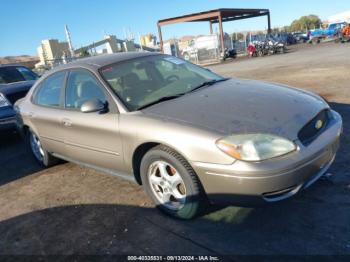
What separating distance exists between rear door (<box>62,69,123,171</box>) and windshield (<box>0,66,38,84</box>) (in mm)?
4888

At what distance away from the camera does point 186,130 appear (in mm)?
3230

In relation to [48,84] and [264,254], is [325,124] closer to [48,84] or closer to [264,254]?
[264,254]

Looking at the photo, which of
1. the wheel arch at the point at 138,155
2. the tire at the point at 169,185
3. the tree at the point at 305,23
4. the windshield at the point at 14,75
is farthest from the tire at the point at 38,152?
the tree at the point at 305,23

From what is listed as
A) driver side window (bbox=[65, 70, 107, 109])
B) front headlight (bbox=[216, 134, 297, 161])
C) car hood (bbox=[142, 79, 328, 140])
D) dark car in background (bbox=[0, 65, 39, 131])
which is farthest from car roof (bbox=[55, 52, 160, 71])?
dark car in background (bbox=[0, 65, 39, 131])

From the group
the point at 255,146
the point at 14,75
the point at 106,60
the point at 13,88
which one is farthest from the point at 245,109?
the point at 14,75

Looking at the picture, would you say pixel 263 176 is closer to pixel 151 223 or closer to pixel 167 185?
pixel 167 185

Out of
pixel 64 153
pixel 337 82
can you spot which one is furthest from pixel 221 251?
pixel 337 82

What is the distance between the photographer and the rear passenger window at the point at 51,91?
491 centimetres

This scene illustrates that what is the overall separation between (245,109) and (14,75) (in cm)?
731

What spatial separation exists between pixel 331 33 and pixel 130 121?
48643 mm

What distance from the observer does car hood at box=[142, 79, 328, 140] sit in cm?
315

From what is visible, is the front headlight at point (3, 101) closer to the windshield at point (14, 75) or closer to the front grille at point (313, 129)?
the windshield at point (14, 75)

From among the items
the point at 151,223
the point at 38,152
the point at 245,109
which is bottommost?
the point at 151,223

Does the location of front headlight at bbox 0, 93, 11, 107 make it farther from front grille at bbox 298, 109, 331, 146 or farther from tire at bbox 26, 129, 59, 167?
front grille at bbox 298, 109, 331, 146
